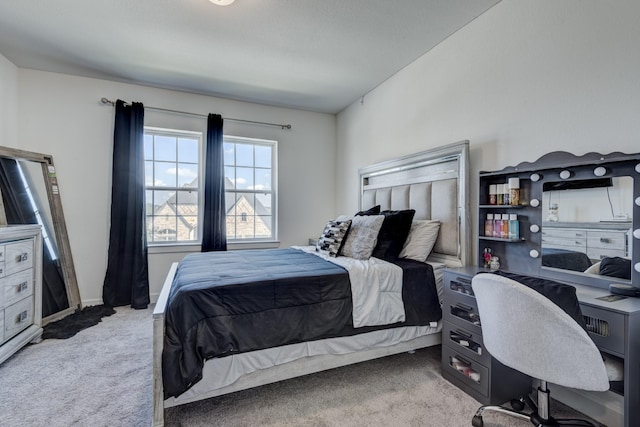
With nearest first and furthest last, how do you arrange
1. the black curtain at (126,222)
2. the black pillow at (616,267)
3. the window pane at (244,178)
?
the black pillow at (616,267) → the black curtain at (126,222) → the window pane at (244,178)

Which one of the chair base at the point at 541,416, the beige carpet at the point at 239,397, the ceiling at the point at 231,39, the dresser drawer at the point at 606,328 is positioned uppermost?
the ceiling at the point at 231,39

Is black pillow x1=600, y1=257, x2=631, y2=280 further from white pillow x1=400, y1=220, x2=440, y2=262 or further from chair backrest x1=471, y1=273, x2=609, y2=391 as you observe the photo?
white pillow x1=400, y1=220, x2=440, y2=262

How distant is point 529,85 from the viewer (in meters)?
2.09

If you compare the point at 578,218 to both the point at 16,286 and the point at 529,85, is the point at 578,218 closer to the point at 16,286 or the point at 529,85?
the point at 529,85

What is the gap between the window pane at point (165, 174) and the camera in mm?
3877

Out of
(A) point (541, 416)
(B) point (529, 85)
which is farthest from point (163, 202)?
(A) point (541, 416)

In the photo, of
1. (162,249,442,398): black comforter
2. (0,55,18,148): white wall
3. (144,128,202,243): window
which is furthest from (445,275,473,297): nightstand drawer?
(0,55,18,148): white wall

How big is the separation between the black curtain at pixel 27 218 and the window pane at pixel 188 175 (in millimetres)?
1436

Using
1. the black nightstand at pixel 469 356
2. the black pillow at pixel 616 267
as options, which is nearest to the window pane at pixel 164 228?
the black nightstand at pixel 469 356

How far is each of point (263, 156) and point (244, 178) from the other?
436mm

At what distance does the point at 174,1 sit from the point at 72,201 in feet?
8.51

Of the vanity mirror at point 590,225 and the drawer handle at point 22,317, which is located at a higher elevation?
the vanity mirror at point 590,225

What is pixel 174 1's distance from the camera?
2.22 meters

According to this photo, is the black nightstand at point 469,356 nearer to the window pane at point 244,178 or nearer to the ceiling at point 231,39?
the ceiling at point 231,39
